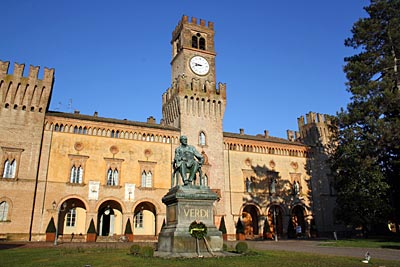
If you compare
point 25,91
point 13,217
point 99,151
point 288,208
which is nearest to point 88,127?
point 99,151

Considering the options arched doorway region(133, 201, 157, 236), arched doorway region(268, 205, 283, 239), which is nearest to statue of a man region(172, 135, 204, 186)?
arched doorway region(133, 201, 157, 236)

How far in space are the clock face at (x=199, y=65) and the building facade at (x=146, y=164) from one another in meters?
0.17

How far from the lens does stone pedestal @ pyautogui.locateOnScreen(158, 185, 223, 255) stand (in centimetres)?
1435

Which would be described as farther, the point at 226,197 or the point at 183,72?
the point at 183,72

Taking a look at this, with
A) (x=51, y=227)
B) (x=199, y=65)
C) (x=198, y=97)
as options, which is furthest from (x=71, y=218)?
(x=199, y=65)

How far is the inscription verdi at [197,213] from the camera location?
15131 mm

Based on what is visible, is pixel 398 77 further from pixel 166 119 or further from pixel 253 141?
pixel 166 119

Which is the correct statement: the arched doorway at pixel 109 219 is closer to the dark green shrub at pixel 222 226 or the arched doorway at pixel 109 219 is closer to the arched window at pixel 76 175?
the arched window at pixel 76 175

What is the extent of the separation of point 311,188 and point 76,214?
105 feet

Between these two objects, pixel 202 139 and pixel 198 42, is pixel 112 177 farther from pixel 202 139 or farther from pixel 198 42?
pixel 198 42

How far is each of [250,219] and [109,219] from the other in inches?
738

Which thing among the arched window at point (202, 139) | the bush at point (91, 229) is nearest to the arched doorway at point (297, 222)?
the arched window at point (202, 139)

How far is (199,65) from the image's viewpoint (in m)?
48.7

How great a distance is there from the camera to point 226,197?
42344 millimetres
